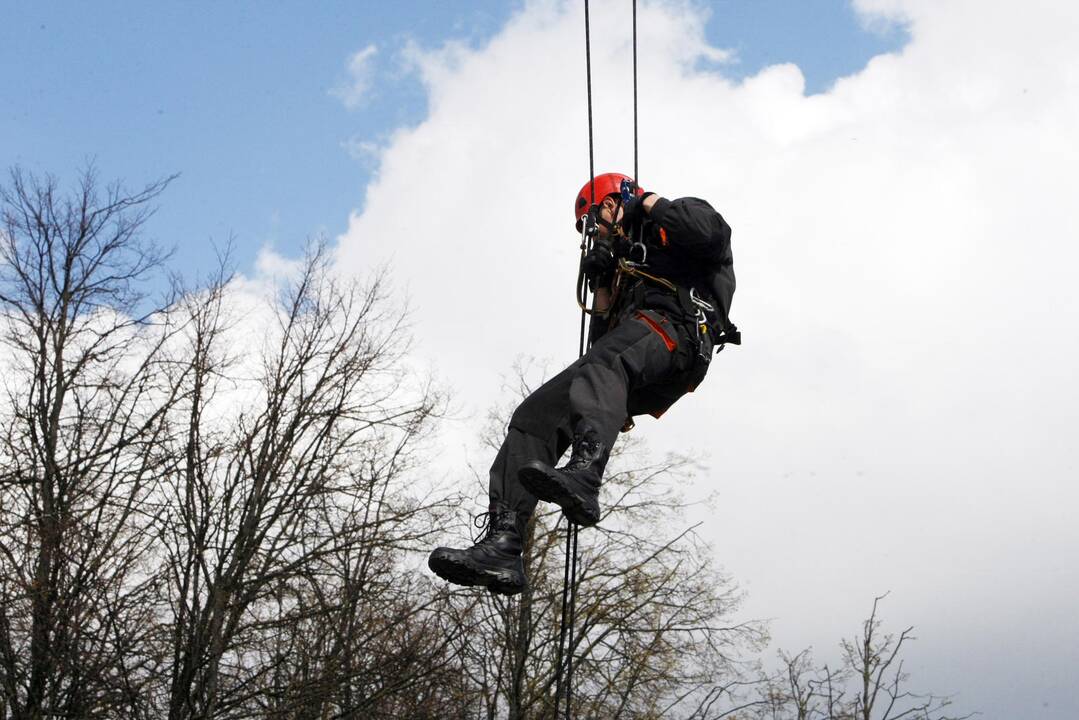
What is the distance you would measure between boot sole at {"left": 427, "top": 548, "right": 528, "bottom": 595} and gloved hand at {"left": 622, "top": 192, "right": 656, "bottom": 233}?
139 cm

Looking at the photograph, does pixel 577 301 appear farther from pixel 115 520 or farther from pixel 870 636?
pixel 870 636

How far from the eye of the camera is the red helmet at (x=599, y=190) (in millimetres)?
4629

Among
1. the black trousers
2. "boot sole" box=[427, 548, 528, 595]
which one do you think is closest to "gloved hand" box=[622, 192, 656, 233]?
the black trousers

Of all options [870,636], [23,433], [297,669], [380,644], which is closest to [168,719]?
[297,669]

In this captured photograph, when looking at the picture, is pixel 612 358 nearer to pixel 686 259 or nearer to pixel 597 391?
pixel 597 391

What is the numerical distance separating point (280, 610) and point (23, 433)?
3.28 metres

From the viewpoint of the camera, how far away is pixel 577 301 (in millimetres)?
4652

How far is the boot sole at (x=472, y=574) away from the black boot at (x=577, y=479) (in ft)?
0.93

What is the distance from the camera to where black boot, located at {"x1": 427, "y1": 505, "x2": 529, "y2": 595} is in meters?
3.79

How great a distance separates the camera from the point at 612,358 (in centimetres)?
418

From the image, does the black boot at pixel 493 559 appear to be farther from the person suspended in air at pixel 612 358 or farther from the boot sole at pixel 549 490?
the boot sole at pixel 549 490

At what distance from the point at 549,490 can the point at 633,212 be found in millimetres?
1199

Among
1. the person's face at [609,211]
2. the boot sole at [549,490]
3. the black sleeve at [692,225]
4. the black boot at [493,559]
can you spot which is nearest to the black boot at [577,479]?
the boot sole at [549,490]

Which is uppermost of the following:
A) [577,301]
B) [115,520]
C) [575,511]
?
[115,520]
